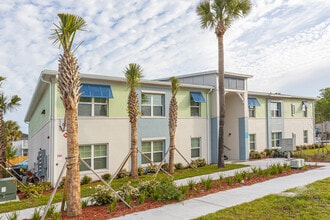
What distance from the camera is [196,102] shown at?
63.0 feet

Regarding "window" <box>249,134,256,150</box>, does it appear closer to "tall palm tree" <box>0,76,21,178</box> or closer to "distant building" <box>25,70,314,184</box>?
"distant building" <box>25,70,314,184</box>

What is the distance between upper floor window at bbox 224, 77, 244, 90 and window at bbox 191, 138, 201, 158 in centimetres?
491

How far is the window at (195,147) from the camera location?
62.7 feet

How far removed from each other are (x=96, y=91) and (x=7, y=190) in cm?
635

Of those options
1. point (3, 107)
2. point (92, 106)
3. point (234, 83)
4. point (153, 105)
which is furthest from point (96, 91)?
point (234, 83)

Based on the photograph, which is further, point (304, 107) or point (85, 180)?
point (304, 107)

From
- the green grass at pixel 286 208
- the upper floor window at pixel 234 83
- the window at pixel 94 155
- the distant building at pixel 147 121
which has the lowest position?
the green grass at pixel 286 208

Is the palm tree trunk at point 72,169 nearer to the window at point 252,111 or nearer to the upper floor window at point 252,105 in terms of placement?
the upper floor window at point 252,105

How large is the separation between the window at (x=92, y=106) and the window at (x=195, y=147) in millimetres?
7304

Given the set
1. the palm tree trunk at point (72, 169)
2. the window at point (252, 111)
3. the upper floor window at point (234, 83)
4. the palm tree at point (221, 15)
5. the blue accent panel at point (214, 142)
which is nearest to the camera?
the palm tree trunk at point (72, 169)

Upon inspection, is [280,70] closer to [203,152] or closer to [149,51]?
[203,152]

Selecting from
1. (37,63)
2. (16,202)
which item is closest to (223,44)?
(37,63)

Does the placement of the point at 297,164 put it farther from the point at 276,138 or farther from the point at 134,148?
the point at 276,138

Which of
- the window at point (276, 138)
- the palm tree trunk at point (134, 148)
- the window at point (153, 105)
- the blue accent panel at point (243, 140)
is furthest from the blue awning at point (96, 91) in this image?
the window at point (276, 138)
